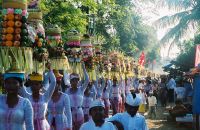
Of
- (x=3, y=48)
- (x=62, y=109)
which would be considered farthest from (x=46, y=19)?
(x=3, y=48)

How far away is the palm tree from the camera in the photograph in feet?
79.8

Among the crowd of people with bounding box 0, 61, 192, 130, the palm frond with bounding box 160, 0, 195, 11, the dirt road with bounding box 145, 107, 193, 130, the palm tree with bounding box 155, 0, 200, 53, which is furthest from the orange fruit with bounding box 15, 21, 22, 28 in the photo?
the palm frond with bounding box 160, 0, 195, 11

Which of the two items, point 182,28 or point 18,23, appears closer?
point 18,23

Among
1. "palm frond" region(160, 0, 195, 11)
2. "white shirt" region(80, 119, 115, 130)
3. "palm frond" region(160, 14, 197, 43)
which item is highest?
"palm frond" region(160, 0, 195, 11)

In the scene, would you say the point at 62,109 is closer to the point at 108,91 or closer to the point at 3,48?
the point at 3,48

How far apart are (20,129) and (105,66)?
10.3 m

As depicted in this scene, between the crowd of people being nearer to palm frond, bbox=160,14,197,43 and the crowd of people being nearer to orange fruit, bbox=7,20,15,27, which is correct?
orange fruit, bbox=7,20,15,27

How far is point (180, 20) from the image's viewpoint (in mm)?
25344

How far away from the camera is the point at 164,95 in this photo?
28078mm

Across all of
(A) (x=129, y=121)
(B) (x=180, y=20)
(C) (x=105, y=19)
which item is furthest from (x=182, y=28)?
(A) (x=129, y=121)

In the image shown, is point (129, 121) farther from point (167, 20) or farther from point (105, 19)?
point (105, 19)

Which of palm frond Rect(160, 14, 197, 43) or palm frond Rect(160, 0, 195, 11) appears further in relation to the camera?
palm frond Rect(160, 0, 195, 11)

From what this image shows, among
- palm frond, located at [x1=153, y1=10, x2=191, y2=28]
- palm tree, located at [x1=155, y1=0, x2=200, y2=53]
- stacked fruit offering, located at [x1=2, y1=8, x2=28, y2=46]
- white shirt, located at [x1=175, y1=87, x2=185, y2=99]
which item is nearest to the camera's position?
stacked fruit offering, located at [x1=2, y1=8, x2=28, y2=46]

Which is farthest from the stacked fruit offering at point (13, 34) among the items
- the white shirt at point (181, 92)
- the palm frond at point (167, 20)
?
the palm frond at point (167, 20)
